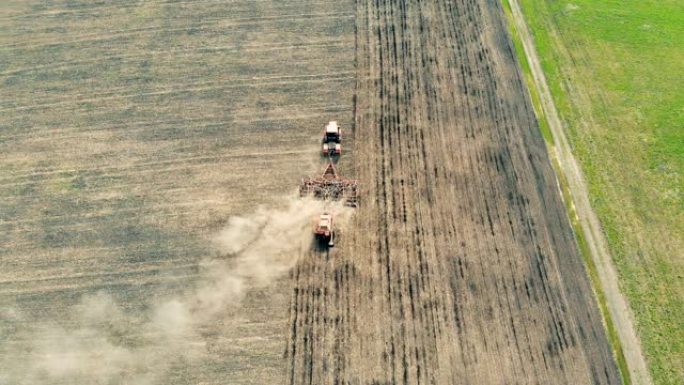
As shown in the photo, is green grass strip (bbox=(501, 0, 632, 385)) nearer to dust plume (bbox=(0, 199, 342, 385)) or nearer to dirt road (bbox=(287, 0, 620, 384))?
dirt road (bbox=(287, 0, 620, 384))

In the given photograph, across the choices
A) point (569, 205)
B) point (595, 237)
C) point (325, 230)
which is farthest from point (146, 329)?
point (595, 237)

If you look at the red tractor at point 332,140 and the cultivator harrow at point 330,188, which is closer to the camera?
the cultivator harrow at point 330,188

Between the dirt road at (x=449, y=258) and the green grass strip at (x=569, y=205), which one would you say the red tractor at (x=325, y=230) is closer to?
the dirt road at (x=449, y=258)

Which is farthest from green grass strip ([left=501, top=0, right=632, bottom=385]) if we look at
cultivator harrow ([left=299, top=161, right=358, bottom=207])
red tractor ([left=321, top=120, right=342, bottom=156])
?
red tractor ([left=321, top=120, right=342, bottom=156])

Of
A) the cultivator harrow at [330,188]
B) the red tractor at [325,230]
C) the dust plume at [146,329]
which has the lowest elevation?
the dust plume at [146,329]

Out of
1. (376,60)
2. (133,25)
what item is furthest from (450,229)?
(133,25)

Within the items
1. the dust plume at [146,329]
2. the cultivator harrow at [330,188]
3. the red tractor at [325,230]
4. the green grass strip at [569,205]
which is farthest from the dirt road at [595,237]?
the dust plume at [146,329]

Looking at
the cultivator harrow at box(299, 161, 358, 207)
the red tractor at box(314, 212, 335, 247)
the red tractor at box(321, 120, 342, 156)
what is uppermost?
the red tractor at box(321, 120, 342, 156)
